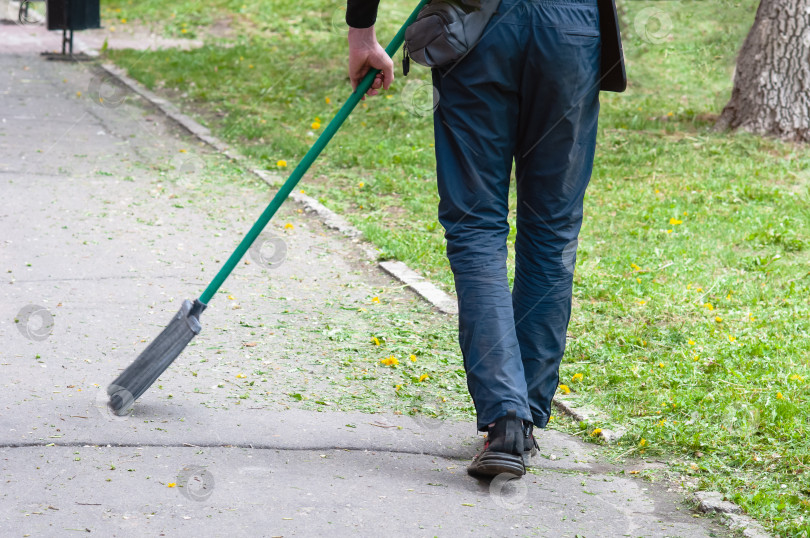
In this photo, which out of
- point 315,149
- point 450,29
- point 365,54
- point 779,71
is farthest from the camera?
point 779,71

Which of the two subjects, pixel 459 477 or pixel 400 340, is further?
pixel 400 340

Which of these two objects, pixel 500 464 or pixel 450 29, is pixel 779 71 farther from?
pixel 500 464

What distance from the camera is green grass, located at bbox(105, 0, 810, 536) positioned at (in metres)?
3.50

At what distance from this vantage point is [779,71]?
26.7 feet

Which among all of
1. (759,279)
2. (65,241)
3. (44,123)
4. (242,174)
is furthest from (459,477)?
(44,123)

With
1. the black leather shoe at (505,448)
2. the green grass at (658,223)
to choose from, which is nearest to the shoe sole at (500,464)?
the black leather shoe at (505,448)

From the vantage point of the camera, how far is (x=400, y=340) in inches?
171

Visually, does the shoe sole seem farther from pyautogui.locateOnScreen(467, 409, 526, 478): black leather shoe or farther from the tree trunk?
the tree trunk

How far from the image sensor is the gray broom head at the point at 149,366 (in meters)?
3.37

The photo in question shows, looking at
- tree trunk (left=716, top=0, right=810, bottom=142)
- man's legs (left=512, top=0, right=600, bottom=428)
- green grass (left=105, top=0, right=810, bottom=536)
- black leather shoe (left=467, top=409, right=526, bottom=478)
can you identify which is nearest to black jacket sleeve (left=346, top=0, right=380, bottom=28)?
man's legs (left=512, top=0, right=600, bottom=428)

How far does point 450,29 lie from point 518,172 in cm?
55

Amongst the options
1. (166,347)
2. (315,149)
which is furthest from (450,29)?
(166,347)

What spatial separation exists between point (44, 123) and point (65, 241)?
3733mm

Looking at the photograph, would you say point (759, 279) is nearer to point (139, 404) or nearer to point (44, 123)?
point (139, 404)
